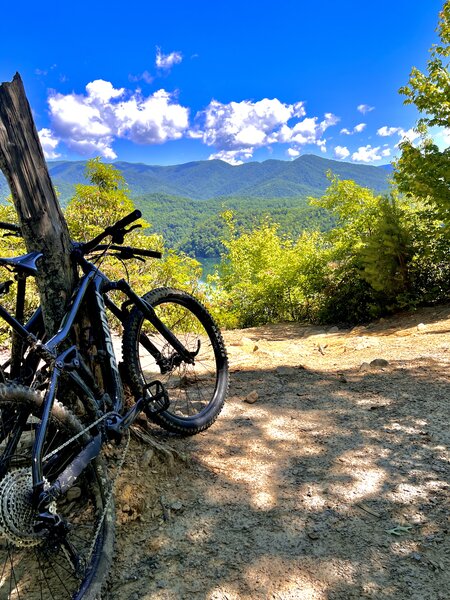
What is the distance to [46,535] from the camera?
1.63m

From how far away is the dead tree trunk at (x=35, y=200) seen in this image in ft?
6.68

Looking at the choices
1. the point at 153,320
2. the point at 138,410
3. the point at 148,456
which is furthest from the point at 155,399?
the point at 153,320

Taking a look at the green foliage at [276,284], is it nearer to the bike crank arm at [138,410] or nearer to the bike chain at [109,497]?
the bike crank arm at [138,410]

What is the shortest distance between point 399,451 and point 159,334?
202 cm

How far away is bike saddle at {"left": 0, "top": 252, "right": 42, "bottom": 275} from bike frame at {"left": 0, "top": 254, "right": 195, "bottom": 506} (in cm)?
23

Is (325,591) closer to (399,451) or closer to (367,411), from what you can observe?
(399,451)

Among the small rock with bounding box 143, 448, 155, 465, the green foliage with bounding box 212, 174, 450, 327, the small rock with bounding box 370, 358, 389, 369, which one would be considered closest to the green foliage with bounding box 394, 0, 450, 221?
the green foliage with bounding box 212, 174, 450, 327

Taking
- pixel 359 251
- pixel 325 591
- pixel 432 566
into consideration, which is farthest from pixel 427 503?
pixel 359 251

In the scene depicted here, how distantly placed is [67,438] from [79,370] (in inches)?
15.2

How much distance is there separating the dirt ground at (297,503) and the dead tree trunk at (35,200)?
1106 millimetres

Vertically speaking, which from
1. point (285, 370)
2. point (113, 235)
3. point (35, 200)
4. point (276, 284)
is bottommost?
point (285, 370)

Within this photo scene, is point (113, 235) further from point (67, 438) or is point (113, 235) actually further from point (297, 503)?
point (297, 503)

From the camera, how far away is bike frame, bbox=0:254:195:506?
1.67 metres

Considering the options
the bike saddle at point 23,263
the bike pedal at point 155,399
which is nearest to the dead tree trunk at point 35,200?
the bike saddle at point 23,263
